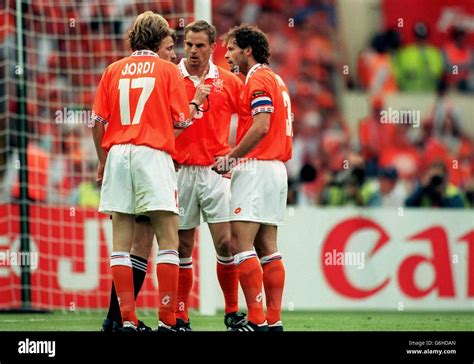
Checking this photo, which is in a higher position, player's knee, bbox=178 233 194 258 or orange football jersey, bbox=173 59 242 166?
orange football jersey, bbox=173 59 242 166

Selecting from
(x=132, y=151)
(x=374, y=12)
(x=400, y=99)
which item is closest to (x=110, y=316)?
(x=132, y=151)

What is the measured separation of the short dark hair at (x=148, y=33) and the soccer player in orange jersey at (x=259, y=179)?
58 centimetres

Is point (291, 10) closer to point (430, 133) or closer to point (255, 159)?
point (430, 133)

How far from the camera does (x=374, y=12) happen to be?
18250mm

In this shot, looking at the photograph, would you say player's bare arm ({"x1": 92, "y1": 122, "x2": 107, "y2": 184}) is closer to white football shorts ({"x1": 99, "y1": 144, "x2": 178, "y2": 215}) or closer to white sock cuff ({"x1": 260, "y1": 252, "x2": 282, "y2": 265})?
white football shorts ({"x1": 99, "y1": 144, "x2": 178, "y2": 215})

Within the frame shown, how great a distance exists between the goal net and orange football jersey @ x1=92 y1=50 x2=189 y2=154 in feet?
10.6

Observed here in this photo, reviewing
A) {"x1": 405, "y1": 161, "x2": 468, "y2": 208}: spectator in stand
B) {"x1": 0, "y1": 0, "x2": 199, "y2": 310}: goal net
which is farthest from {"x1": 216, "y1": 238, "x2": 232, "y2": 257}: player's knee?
{"x1": 405, "y1": 161, "x2": 468, "y2": 208}: spectator in stand

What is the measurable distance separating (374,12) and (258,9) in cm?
184

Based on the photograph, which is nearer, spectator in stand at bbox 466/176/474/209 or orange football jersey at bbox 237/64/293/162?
orange football jersey at bbox 237/64/293/162

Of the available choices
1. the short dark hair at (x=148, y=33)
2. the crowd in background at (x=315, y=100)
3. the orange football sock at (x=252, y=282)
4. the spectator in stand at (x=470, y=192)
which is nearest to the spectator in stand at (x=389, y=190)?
the crowd in background at (x=315, y=100)

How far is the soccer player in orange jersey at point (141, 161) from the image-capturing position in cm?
762

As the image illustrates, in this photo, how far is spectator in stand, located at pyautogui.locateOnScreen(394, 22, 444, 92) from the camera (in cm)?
1758
